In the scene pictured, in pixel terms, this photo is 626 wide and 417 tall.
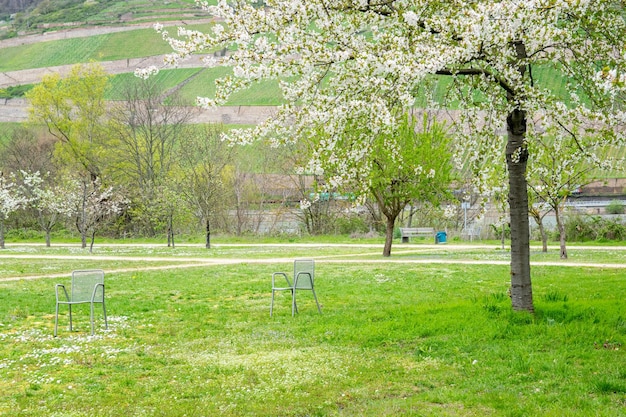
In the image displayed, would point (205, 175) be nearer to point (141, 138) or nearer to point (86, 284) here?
point (141, 138)

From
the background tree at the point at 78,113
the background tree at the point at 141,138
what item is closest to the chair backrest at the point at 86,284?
the background tree at the point at 141,138

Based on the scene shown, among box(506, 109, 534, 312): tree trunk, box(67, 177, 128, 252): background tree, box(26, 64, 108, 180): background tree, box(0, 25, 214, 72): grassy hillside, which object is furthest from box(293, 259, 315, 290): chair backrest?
box(0, 25, 214, 72): grassy hillside

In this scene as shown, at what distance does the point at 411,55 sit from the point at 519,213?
338cm

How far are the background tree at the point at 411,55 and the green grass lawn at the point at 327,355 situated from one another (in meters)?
1.64

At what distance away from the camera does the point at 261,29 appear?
8.73m

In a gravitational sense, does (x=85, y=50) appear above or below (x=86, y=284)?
above

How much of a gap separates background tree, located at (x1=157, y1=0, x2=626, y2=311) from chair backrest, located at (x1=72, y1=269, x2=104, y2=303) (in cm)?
373

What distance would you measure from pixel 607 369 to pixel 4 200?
135 feet

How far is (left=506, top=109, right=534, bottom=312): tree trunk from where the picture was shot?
985cm

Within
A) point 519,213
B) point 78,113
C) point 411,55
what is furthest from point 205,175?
point 411,55

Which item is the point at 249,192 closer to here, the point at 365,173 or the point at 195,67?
the point at 365,173

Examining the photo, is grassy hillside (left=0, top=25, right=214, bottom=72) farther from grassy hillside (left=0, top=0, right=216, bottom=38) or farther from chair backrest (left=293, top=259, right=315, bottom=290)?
chair backrest (left=293, top=259, right=315, bottom=290)

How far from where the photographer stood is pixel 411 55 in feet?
26.0

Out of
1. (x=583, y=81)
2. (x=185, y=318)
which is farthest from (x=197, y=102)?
(x=583, y=81)
